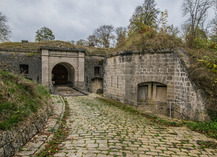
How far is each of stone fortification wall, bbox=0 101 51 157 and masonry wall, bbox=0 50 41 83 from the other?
12.4m

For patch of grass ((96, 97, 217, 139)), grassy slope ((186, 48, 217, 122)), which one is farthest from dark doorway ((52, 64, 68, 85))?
grassy slope ((186, 48, 217, 122))

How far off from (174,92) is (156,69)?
1.61 m

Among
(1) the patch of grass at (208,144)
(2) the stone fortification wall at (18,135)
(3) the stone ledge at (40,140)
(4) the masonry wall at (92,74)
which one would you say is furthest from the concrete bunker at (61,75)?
(1) the patch of grass at (208,144)

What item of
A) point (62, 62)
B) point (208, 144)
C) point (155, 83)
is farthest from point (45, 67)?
point (208, 144)

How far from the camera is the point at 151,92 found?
8.12 metres

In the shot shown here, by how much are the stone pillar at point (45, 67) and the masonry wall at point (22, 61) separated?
568mm

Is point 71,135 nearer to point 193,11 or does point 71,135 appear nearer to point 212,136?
point 212,136

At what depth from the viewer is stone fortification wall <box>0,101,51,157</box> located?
2.79 m

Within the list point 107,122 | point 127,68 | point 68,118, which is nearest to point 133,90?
point 127,68

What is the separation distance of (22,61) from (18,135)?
46.2 feet

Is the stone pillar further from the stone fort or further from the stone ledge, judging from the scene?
the stone ledge

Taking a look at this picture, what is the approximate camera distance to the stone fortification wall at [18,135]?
2.79 metres

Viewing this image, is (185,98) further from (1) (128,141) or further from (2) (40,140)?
(2) (40,140)

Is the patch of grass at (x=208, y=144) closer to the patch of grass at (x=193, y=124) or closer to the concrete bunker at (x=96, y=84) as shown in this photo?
the patch of grass at (x=193, y=124)
